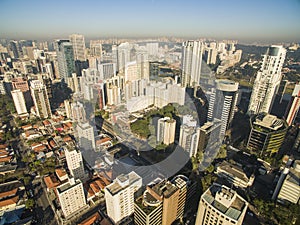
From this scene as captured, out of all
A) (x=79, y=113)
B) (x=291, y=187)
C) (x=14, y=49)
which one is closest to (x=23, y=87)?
(x=79, y=113)

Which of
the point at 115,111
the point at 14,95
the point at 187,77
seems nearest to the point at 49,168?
the point at 115,111

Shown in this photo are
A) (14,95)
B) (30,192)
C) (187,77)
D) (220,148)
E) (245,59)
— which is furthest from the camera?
(245,59)

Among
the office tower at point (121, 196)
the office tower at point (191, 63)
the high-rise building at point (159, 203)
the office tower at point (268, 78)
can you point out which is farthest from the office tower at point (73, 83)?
the office tower at point (268, 78)

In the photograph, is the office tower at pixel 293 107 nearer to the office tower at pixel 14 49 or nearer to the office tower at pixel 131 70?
the office tower at pixel 131 70

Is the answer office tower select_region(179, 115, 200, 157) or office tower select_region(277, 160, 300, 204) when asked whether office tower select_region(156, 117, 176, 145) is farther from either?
office tower select_region(277, 160, 300, 204)

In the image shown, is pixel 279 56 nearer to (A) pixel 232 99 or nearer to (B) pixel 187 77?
(A) pixel 232 99

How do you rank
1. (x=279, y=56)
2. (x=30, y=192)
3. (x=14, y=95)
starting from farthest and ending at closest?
(x=14, y=95) < (x=279, y=56) < (x=30, y=192)
